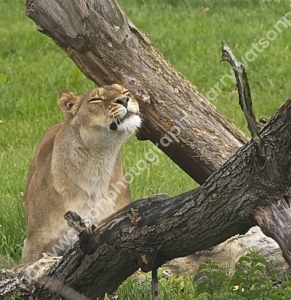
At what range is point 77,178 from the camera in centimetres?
509

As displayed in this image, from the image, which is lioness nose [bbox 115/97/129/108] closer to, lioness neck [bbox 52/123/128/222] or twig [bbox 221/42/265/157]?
lioness neck [bbox 52/123/128/222]

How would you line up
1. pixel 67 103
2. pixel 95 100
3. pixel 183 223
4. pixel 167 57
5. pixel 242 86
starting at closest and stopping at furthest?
pixel 242 86 → pixel 183 223 → pixel 95 100 → pixel 67 103 → pixel 167 57

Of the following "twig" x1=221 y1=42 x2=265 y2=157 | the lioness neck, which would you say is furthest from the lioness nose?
"twig" x1=221 y1=42 x2=265 y2=157

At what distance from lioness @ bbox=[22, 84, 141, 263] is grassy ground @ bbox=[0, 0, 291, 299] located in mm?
795

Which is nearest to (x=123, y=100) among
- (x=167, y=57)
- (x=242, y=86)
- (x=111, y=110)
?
(x=111, y=110)

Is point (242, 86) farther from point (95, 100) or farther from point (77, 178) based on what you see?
point (77, 178)

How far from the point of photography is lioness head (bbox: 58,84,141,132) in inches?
184

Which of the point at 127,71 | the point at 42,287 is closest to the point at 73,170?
the point at 127,71

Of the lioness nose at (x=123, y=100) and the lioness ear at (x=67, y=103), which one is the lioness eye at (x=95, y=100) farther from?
the lioness ear at (x=67, y=103)

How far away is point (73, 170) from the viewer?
Result: 5094 mm

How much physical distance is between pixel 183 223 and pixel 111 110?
4.32ft

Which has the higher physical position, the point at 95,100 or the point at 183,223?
the point at 95,100

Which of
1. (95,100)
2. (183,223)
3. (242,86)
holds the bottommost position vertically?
(183,223)

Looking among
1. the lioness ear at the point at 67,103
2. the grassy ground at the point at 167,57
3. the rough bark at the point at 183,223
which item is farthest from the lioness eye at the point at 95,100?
the grassy ground at the point at 167,57
